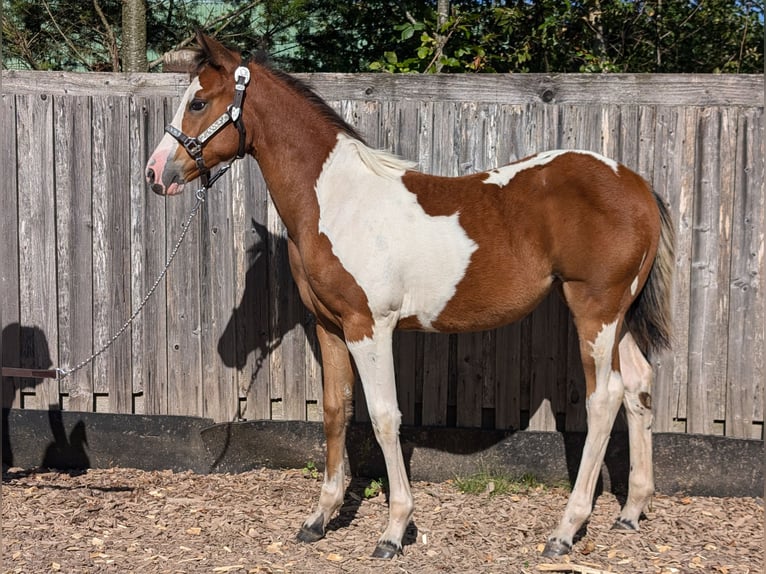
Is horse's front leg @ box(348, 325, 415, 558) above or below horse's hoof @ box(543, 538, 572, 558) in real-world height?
above

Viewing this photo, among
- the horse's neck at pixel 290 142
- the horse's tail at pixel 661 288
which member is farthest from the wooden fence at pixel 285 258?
the horse's neck at pixel 290 142

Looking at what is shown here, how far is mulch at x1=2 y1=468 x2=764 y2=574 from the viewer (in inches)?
149

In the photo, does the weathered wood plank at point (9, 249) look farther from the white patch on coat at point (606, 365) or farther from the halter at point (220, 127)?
the white patch on coat at point (606, 365)

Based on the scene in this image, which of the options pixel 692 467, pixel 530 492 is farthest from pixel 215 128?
pixel 692 467

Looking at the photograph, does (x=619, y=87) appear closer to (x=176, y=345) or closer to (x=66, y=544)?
(x=176, y=345)

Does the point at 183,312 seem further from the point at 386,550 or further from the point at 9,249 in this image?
the point at 386,550

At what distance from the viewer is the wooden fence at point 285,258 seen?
4.66 meters

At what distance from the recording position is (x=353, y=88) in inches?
193

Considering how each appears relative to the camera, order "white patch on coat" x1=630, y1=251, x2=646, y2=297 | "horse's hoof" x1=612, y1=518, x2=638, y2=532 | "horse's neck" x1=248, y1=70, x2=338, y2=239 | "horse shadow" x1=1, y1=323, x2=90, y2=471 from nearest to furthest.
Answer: "white patch on coat" x1=630, y1=251, x2=646, y2=297, "horse's neck" x1=248, y1=70, x2=338, y2=239, "horse's hoof" x1=612, y1=518, x2=638, y2=532, "horse shadow" x1=1, y1=323, x2=90, y2=471

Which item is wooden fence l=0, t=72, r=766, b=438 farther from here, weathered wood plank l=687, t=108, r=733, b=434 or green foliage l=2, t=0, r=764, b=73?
green foliage l=2, t=0, r=764, b=73

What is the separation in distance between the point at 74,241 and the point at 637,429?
3791mm

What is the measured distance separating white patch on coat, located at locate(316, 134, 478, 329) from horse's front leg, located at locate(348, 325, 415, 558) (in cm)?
18

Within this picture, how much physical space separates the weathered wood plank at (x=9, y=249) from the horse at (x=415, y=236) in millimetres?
1717

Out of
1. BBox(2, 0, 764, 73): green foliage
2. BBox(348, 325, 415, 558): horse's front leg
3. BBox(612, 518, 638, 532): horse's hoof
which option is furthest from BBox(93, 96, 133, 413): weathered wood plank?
BBox(612, 518, 638, 532): horse's hoof
